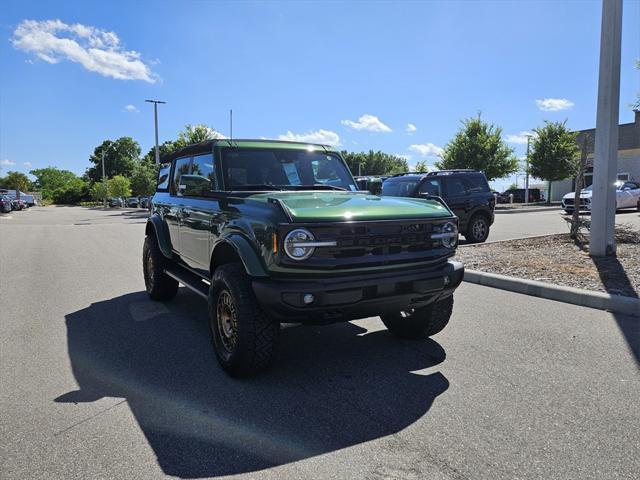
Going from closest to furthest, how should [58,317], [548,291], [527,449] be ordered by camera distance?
1. [527,449]
2. [58,317]
3. [548,291]

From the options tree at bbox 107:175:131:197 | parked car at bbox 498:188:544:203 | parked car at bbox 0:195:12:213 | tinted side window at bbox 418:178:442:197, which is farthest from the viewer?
tree at bbox 107:175:131:197

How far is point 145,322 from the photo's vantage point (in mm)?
5410

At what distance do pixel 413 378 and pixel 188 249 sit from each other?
280cm

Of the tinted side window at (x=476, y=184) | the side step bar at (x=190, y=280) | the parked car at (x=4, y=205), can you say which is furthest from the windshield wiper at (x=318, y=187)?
the parked car at (x=4, y=205)

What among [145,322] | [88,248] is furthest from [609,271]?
[88,248]

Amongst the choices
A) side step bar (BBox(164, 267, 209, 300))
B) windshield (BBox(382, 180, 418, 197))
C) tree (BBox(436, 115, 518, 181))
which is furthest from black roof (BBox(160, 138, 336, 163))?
tree (BBox(436, 115, 518, 181))

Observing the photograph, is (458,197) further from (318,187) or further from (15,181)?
(15,181)

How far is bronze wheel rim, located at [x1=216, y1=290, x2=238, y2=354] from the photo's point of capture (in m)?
3.68

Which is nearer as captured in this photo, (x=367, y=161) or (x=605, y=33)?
(x=605, y=33)

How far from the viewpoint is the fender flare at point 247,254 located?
3.47 m

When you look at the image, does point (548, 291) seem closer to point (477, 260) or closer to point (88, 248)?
point (477, 260)

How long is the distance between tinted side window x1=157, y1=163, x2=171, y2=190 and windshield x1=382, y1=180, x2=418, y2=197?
6.31 metres

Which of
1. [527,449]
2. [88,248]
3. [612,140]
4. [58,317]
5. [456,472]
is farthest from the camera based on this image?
[88,248]

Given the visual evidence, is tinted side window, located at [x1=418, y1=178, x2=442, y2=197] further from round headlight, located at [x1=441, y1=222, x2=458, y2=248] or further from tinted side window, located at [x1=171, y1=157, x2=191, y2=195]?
round headlight, located at [x1=441, y1=222, x2=458, y2=248]
